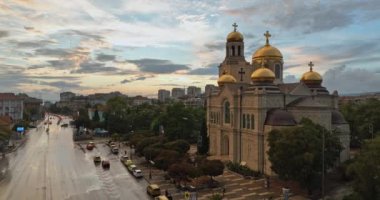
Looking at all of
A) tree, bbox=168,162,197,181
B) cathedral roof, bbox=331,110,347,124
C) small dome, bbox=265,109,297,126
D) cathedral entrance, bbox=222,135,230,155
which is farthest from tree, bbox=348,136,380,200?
cathedral entrance, bbox=222,135,230,155

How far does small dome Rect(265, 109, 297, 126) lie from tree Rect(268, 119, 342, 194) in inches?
237

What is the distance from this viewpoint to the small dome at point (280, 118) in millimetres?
42125

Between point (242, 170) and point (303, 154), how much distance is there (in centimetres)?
1256

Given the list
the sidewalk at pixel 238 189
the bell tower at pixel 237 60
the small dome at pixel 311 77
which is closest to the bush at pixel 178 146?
the sidewalk at pixel 238 189

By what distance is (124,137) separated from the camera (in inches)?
3147

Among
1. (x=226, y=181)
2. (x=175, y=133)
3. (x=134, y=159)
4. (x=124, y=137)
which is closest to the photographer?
(x=226, y=181)

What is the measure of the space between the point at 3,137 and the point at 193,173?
37.9 meters

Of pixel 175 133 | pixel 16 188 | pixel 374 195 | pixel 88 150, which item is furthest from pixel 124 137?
pixel 374 195

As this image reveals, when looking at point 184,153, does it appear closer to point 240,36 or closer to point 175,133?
point 175,133

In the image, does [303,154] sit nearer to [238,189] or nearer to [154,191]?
[238,189]

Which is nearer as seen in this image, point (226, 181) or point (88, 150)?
point (226, 181)

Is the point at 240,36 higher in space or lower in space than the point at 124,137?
higher

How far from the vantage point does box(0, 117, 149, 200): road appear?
36.9 metres

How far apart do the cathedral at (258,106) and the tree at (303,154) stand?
6419mm
